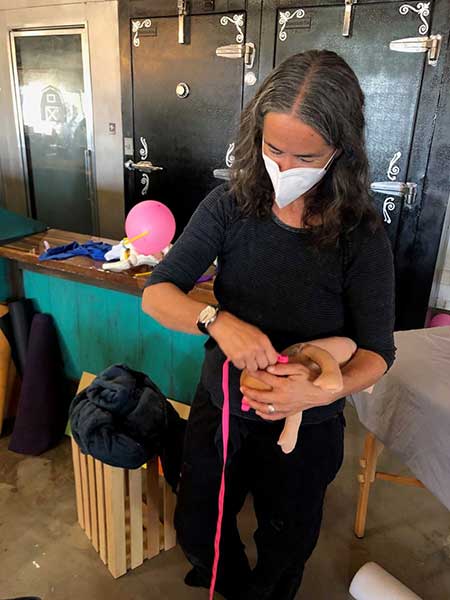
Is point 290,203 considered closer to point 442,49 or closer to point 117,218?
point 442,49

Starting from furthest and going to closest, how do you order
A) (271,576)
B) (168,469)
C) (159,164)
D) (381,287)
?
1. (159,164)
2. (168,469)
3. (271,576)
4. (381,287)

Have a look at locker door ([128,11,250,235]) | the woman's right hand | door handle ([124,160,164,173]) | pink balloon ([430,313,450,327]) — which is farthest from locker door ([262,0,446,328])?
the woman's right hand

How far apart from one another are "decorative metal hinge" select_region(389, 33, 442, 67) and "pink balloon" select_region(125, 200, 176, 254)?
169 cm

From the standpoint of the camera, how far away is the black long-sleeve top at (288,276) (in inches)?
39.5

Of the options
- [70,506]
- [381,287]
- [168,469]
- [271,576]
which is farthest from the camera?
[70,506]

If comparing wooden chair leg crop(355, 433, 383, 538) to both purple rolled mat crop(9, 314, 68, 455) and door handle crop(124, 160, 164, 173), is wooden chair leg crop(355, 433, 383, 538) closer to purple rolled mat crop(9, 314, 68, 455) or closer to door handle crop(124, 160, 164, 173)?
purple rolled mat crop(9, 314, 68, 455)

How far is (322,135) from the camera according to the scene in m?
0.90

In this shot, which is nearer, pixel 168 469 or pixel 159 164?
pixel 168 469

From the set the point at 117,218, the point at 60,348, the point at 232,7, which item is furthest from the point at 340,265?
the point at 117,218

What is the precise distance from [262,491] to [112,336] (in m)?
1.10

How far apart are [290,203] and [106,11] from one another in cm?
339

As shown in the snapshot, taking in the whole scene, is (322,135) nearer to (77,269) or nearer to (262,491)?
(262,491)

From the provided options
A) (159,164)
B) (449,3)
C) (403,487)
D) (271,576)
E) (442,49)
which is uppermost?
(449,3)

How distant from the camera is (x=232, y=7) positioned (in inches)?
118
